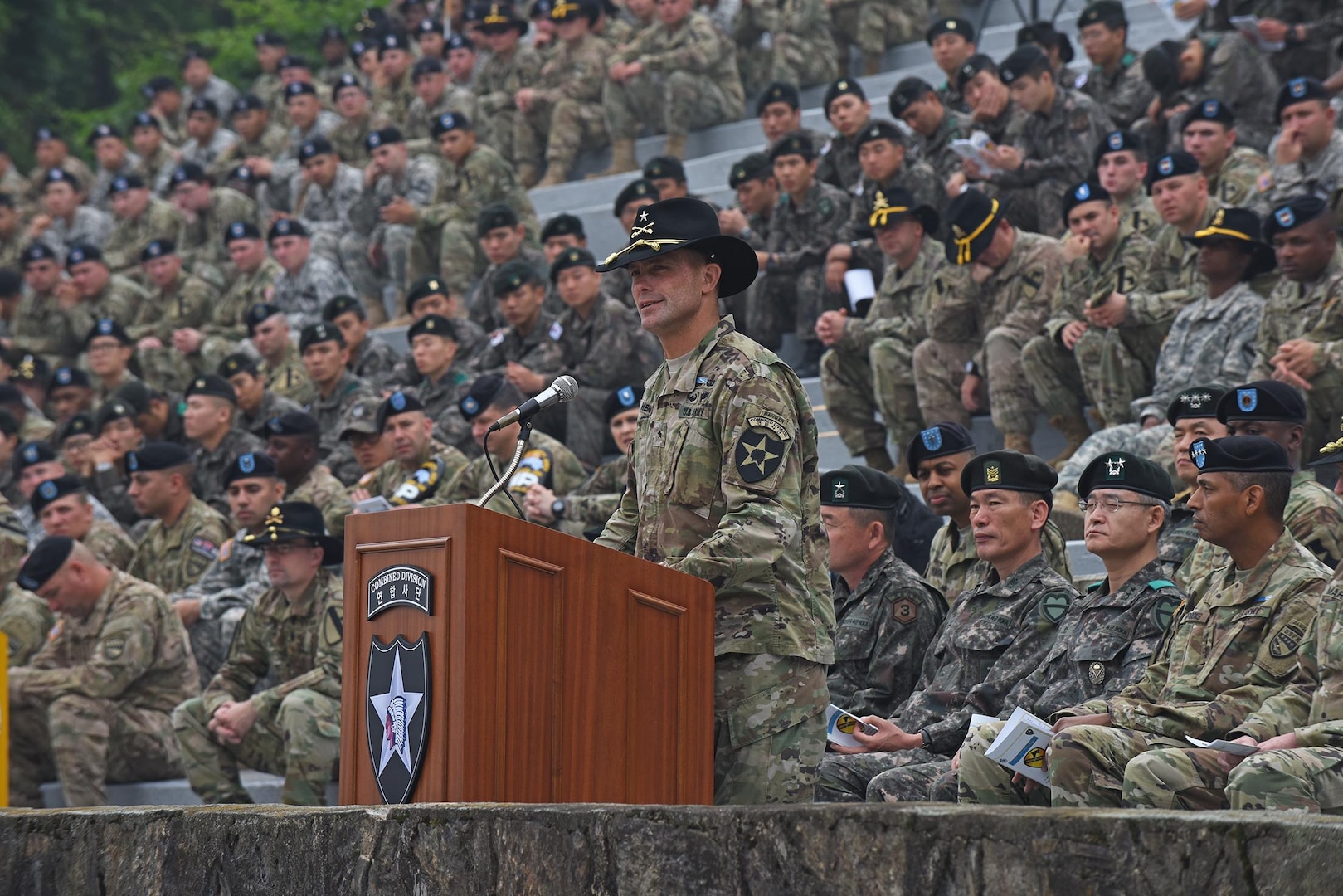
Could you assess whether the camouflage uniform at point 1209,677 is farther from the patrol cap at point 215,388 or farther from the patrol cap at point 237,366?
the patrol cap at point 237,366

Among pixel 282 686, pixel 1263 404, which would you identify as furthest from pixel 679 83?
pixel 1263 404

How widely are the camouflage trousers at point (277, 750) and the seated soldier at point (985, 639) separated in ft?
7.32

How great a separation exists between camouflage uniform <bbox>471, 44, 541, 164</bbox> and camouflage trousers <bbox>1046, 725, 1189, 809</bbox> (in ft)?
33.2

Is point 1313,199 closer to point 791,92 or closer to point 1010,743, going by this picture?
point 1010,743

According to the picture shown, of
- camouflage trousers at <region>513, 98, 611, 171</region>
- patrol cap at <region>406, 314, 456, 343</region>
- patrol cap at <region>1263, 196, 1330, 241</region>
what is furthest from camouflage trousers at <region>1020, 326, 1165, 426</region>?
camouflage trousers at <region>513, 98, 611, 171</region>

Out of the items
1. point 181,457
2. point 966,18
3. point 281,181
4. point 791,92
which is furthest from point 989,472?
point 281,181

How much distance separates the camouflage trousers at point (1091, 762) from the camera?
414 centimetres

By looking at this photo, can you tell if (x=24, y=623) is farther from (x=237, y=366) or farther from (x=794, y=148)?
(x=794, y=148)

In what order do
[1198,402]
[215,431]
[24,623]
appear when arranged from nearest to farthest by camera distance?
[1198,402] → [24,623] → [215,431]

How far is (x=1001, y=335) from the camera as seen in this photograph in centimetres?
766

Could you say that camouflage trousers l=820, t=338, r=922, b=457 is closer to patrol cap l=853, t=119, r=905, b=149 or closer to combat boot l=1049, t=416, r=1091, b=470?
combat boot l=1049, t=416, r=1091, b=470

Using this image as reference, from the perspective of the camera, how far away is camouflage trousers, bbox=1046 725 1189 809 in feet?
13.6

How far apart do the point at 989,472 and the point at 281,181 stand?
1036 centimetres

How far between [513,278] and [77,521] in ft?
8.45
